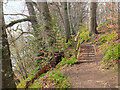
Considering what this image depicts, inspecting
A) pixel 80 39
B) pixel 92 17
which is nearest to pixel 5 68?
pixel 92 17

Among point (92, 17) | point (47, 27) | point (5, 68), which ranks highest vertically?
point (92, 17)

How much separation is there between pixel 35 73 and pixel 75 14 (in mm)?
10233

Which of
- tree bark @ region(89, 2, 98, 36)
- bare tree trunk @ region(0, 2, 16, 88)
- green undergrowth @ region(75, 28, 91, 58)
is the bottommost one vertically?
bare tree trunk @ region(0, 2, 16, 88)

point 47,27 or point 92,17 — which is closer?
point 47,27

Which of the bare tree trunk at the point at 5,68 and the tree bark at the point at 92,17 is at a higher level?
the tree bark at the point at 92,17

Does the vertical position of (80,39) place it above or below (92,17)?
below

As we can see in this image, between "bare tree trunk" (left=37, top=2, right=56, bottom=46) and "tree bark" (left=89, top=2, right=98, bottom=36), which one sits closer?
"bare tree trunk" (left=37, top=2, right=56, bottom=46)

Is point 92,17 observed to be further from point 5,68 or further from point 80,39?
point 5,68

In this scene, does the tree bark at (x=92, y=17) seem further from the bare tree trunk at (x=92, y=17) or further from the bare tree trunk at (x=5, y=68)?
the bare tree trunk at (x=5, y=68)

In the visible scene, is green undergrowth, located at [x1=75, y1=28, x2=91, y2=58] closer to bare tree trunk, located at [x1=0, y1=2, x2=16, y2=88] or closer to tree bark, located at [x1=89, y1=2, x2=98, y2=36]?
tree bark, located at [x1=89, y1=2, x2=98, y2=36]

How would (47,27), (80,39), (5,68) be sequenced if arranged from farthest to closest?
(80,39), (47,27), (5,68)

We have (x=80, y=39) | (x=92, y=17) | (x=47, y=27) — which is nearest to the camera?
Answer: (x=47, y=27)

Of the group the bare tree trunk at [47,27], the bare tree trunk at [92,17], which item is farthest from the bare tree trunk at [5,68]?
the bare tree trunk at [92,17]

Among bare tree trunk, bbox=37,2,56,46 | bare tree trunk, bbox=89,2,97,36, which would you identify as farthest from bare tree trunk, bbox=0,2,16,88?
bare tree trunk, bbox=89,2,97,36
